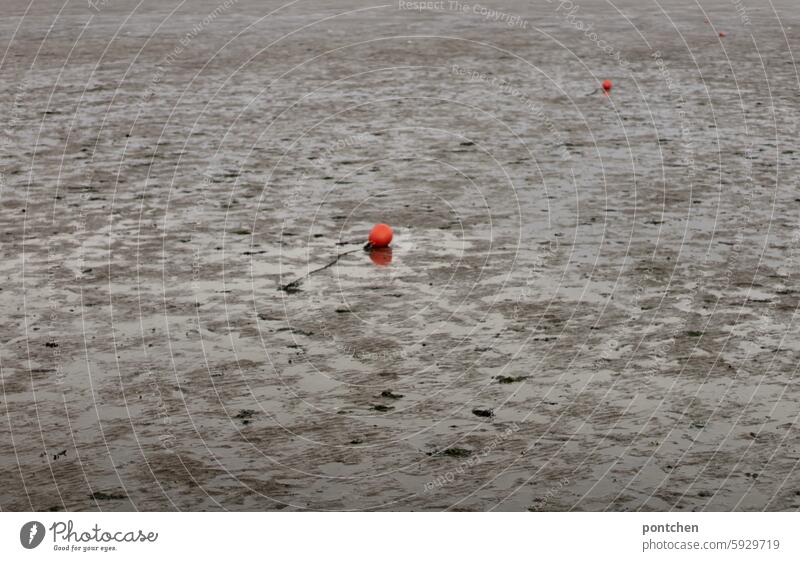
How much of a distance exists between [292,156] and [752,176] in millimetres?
6539

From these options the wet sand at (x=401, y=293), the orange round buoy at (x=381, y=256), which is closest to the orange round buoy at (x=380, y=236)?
the orange round buoy at (x=381, y=256)

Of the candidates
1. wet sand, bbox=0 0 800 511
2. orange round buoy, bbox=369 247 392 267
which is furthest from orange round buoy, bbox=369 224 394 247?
wet sand, bbox=0 0 800 511

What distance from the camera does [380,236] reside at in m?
12.8

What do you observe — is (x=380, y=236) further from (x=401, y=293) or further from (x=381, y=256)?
(x=401, y=293)

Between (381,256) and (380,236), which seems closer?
(381,256)

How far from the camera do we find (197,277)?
12047mm

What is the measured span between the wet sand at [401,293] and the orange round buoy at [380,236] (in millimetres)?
234

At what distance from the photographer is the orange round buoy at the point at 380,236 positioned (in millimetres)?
12844

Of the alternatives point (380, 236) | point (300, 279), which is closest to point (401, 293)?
point (300, 279)

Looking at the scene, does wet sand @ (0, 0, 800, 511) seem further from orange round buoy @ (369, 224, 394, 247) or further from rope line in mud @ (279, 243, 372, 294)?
orange round buoy @ (369, 224, 394, 247)

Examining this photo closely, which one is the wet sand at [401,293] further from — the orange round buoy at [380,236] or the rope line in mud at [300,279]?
the orange round buoy at [380,236]

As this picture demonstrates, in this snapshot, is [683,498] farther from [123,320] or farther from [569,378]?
[123,320]

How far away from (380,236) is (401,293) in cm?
152

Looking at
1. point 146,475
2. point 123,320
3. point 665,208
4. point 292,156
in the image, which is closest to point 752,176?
point 665,208
